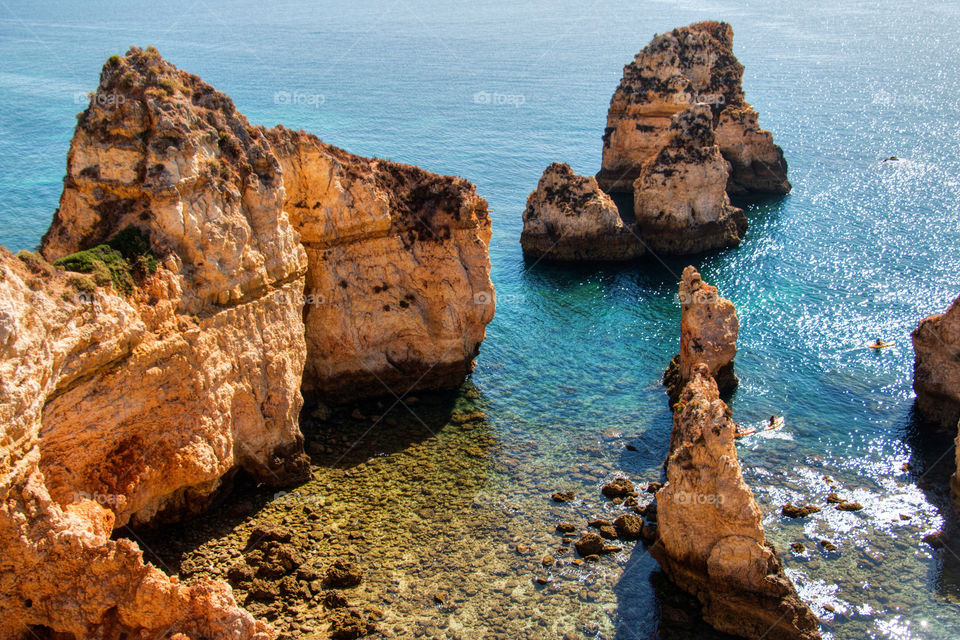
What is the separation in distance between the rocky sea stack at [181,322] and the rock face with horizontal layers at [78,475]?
0.06 metres

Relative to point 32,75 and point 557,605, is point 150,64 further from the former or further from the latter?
point 32,75

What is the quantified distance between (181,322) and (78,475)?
6.52 metres

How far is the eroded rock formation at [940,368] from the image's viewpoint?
41.0m

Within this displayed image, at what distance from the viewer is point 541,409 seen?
143 ft

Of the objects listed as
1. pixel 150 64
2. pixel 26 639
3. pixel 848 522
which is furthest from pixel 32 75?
pixel 848 522

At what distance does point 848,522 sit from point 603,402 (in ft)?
46.8

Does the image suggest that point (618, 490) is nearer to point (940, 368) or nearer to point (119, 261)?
point (940, 368)

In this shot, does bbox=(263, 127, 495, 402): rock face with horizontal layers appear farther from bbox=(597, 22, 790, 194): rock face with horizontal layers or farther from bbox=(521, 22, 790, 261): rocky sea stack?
bbox=(597, 22, 790, 194): rock face with horizontal layers

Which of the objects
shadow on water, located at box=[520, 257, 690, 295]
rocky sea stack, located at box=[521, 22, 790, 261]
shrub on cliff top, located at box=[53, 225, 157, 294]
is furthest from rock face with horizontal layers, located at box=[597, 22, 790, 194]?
shrub on cliff top, located at box=[53, 225, 157, 294]

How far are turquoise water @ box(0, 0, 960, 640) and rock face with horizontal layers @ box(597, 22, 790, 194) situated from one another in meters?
5.47

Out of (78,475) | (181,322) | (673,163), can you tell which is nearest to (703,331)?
(181,322)

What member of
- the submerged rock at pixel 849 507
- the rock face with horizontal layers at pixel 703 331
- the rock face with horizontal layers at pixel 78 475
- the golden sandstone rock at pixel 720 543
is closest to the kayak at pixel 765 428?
the rock face with horizontal layers at pixel 703 331

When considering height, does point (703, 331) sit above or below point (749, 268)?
above

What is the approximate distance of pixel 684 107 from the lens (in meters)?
78.4
